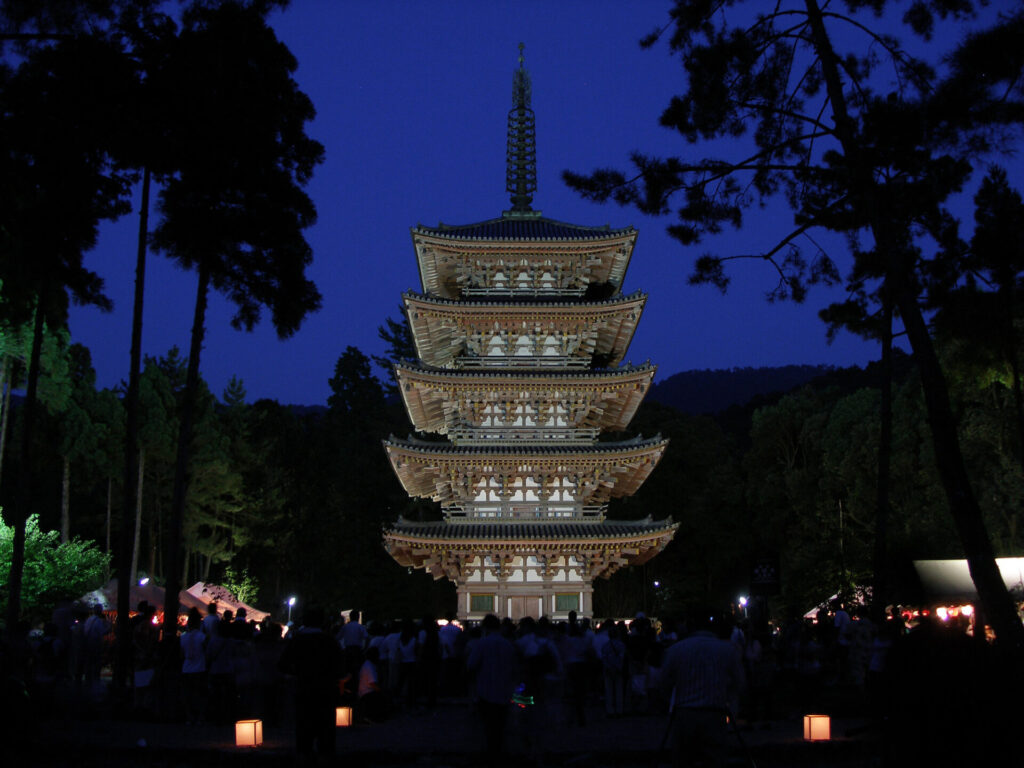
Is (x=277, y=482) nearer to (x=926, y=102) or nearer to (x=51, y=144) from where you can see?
(x=51, y=144)

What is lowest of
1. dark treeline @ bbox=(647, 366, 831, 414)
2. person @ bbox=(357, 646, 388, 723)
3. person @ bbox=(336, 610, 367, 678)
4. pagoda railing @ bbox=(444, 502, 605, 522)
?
person @ bbox=(357, 646, 388, 723)

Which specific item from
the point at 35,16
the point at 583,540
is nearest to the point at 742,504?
the point at 583,540

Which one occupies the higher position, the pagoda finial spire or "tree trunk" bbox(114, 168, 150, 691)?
the pagoda finial spire

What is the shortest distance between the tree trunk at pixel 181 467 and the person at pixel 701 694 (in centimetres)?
1132

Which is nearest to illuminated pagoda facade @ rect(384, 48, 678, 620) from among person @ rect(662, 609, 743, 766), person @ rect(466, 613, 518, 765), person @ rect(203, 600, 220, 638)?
person @ rect(203, 600, 220, 638)

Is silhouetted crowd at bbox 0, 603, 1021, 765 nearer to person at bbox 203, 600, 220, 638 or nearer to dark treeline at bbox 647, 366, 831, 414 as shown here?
person at bbox 203, 600, 220, 638

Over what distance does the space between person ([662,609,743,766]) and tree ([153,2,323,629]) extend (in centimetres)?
1229

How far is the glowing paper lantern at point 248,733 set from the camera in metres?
11.9

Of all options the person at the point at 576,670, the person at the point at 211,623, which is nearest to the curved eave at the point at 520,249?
the person at the point at 576,670

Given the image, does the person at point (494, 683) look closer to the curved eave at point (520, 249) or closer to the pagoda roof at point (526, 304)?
the pagoda roof at point (526, 304)

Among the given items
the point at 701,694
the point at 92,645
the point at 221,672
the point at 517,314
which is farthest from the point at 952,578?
the point at 701,694

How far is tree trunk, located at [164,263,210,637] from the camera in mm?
16953

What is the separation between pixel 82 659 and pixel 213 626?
169 inches

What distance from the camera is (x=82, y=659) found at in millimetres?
16969
